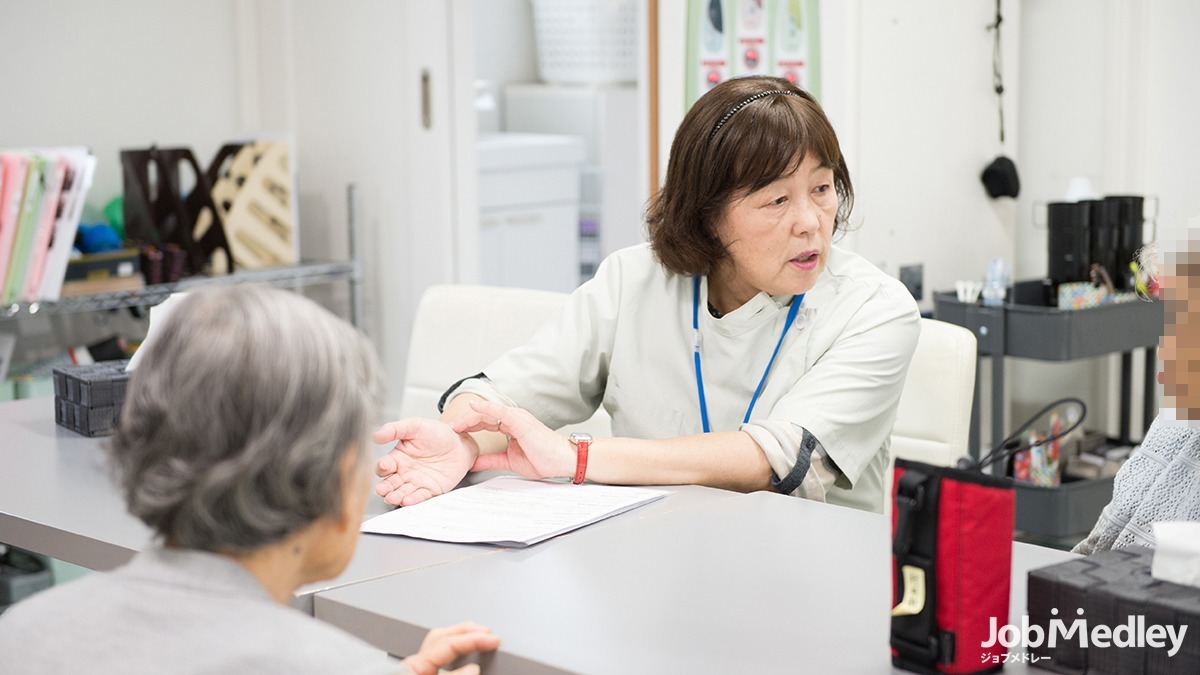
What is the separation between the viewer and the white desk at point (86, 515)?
142 centimetres

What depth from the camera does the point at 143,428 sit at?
2.97 ft

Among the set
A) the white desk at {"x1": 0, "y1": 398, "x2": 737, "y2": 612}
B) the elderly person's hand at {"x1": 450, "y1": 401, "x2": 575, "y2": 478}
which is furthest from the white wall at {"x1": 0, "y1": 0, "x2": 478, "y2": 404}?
the elderly person's hand at {"x1": 450, "y1": 401, "x2": 575, "y2": 478}

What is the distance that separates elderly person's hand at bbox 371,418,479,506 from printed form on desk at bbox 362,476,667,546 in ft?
0.09

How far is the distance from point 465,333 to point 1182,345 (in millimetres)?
1348

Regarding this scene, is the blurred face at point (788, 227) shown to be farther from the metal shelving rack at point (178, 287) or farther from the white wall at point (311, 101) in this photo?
→ the white wall at point (311, 101)

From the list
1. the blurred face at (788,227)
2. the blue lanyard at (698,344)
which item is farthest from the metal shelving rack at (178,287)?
the blurred face at (788,227)

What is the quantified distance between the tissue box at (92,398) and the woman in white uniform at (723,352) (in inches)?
19.4

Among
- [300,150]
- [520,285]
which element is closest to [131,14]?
[300,150]

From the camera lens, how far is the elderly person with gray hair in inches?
34.6

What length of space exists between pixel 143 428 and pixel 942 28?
287cm

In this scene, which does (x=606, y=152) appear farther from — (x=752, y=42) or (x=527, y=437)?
(x=527, y=437)

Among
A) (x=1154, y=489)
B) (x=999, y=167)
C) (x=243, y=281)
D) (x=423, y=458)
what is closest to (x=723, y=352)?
(x=423, y=458)

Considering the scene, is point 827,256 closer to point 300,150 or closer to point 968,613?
point 968,613

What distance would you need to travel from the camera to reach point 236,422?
0.89 meters
